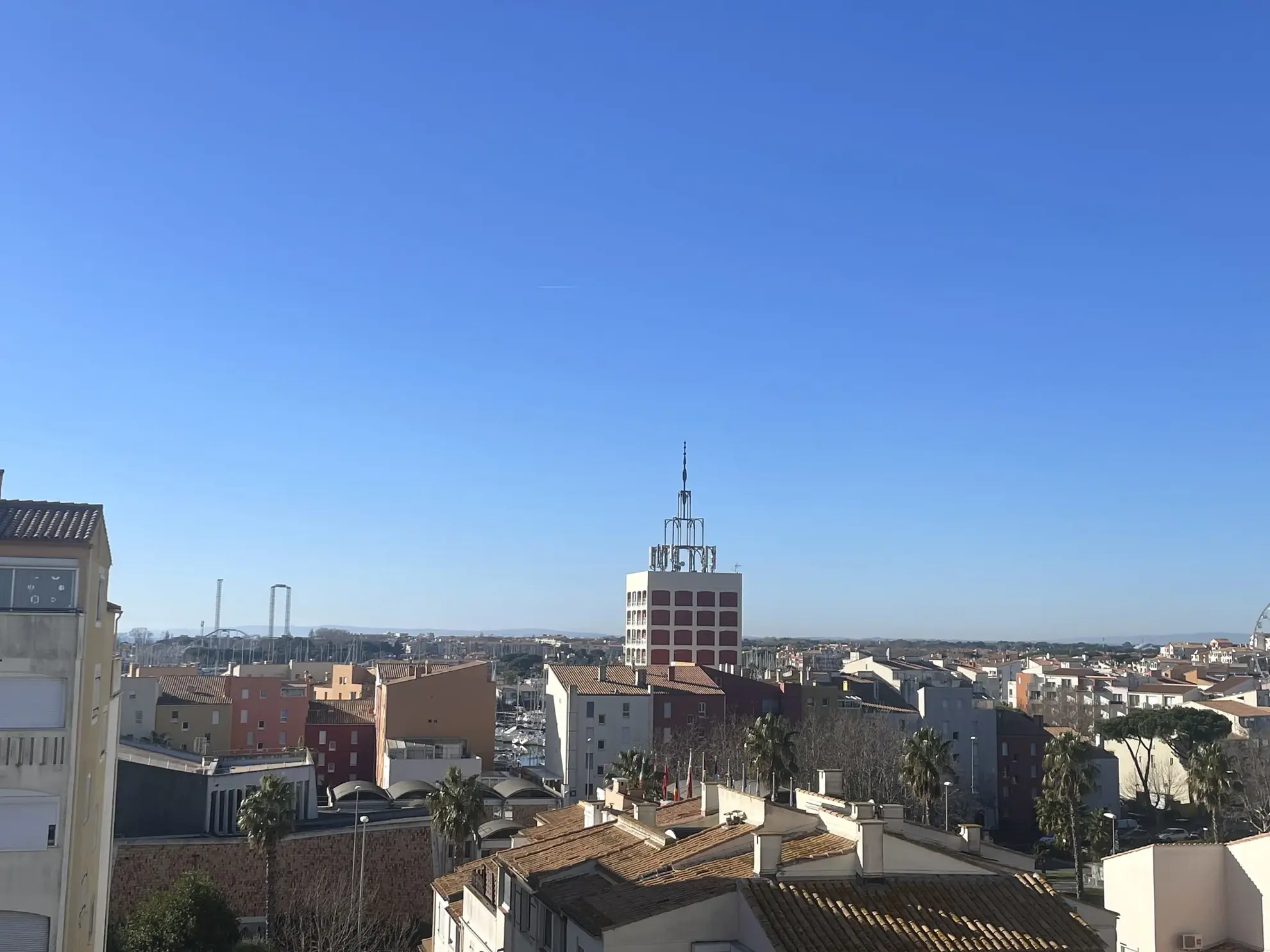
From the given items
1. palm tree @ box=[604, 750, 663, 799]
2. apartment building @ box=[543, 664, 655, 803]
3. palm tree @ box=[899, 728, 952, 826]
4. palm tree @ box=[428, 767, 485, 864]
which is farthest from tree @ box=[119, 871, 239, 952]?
apartment building @ box=[543, 664, 655, 803]

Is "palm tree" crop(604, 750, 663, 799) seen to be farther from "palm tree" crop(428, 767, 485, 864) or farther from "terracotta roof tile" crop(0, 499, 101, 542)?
"terracotta roof tile" crop(0, 499, 101, 542)

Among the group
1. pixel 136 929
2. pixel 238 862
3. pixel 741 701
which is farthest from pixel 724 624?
pixel 136 929

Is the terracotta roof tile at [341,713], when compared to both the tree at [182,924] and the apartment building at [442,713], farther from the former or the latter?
the tree at [182,924]

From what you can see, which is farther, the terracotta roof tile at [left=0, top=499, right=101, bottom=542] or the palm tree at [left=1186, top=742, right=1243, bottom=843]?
the palm tree at [left=1186, top=742, right=1243, bottom=843]

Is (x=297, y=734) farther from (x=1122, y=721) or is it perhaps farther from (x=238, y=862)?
(x=1122, y=721)

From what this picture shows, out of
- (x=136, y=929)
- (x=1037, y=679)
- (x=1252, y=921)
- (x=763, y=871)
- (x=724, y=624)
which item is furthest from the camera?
(x=1037, y=679)

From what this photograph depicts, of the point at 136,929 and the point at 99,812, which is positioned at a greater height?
the point at 99,812
